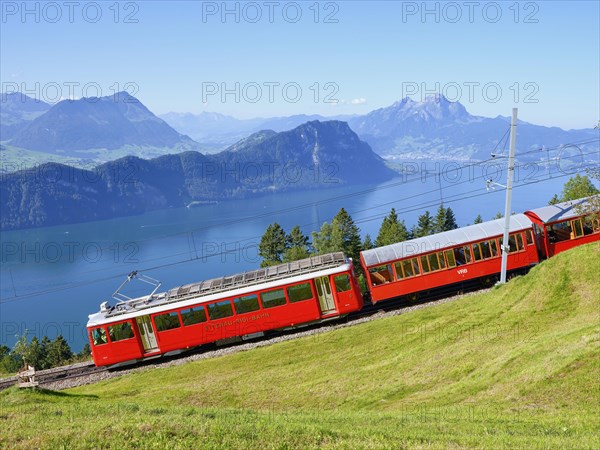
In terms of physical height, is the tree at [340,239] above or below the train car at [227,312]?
below

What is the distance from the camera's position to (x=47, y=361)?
55.0 meters

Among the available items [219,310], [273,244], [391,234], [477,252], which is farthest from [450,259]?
[273,244]

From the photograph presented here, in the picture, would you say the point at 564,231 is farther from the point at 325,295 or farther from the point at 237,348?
the point at 237,348

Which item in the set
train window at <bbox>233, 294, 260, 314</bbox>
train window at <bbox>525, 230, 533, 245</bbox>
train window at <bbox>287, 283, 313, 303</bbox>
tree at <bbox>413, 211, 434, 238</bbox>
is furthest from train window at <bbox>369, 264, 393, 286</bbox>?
tree at <bbox>413, 211, 434, 238</bbox>

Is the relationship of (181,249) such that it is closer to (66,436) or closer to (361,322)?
(361,322)

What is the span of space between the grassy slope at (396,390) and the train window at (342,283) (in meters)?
2.19

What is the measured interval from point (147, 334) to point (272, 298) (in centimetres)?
715

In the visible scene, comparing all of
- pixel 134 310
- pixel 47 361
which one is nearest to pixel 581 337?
pixel 134 310

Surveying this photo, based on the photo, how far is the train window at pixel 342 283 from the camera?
25.7m

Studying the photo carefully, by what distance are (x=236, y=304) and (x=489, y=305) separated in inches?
502

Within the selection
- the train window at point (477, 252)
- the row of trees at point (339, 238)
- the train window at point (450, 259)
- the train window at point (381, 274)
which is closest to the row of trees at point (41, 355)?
the row of trees at point (339, 238)

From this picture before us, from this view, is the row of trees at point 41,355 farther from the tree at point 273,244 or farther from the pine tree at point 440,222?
the pine tree at point 440,222

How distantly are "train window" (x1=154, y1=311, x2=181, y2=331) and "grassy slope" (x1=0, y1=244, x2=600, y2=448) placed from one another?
7.66ft

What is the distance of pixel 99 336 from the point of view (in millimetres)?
25906
